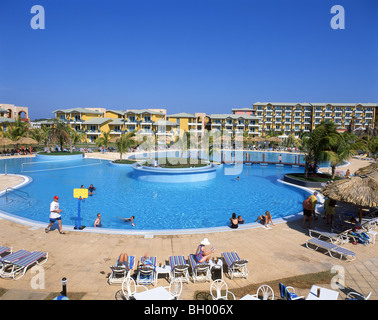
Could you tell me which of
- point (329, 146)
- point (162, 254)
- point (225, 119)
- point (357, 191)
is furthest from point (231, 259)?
point (225, 119)

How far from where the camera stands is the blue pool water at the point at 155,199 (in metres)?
12.0

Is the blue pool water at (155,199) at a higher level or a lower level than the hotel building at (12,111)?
lower

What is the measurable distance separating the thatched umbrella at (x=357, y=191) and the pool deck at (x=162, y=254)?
1.43 metres

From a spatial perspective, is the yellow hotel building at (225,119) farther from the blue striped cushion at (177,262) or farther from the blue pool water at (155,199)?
the blue striped cushion at (177,262)

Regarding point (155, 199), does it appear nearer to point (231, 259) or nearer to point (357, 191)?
point (231, 259)

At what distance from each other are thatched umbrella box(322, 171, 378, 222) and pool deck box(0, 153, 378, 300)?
143 centimetres

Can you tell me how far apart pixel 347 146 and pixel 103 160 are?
24.7 meters

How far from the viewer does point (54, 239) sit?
322 inches

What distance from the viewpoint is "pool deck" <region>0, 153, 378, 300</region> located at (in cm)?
572

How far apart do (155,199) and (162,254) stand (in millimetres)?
7801

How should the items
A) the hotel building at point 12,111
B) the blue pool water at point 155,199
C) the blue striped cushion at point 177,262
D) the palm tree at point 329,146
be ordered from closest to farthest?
1. the blue striped cushion at point 177,262
2. the blue pool water at point 155,199
3. the palm tree at point 329,146
4. the hotel building at point 12,111

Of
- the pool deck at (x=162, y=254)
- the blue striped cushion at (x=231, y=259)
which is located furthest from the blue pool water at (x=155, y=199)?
the blue striped cushion at (x=231, y=259)

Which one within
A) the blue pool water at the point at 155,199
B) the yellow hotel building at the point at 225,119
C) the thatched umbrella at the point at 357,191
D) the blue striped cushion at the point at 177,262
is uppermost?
the yellow hotel building at the point at 225,119
